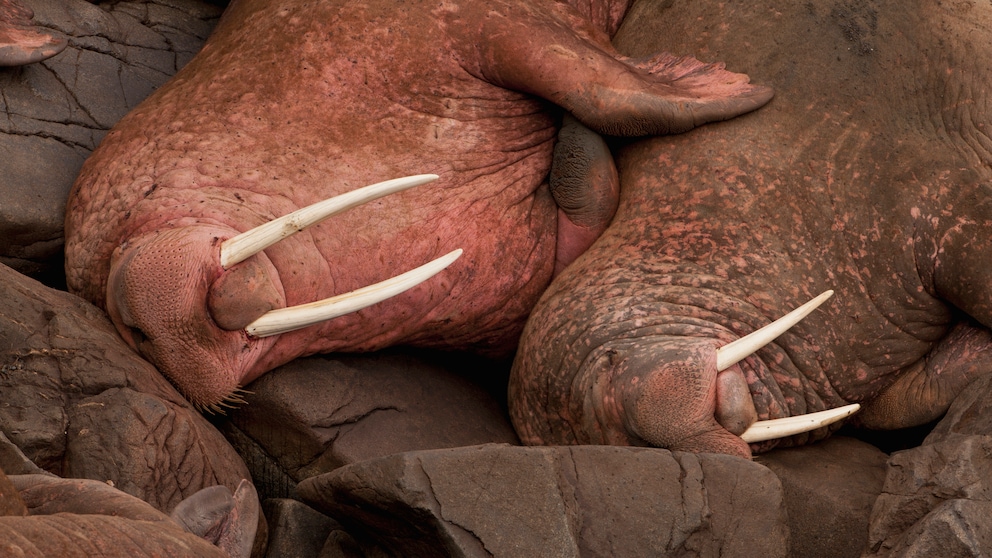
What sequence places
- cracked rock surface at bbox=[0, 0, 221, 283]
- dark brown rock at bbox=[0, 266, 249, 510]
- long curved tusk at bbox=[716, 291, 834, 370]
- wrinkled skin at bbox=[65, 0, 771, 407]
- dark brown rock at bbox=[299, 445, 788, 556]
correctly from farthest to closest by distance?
cracked rock surface at bbox=[0, 0, 221, 283] → wrinkled skin at bbox=[65, 0, 771, 407] → long curved tusk at bbox=[716, 291, 834, 370] → dark brown rock at bbox=[0, 266, 249, 510] → dark brown rock at bbox=[299, 445, 788, 556]

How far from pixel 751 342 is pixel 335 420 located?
5.20 feet

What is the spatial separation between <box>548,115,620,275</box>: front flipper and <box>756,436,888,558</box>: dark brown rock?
1199 mm

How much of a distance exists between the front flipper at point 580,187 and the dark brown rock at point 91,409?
1.76 meters

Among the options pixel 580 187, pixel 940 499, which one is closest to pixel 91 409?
pixel 580 187

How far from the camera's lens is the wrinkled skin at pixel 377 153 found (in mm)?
4449

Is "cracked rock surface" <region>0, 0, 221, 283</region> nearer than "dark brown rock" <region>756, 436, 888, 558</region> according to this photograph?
No

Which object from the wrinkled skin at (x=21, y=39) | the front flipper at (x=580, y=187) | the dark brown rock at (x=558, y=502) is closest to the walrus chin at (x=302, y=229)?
the dark brown rock at (x=558, y=502)

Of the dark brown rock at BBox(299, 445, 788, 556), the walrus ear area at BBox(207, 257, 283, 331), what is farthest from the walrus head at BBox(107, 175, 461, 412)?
the dark brown rock at BBox(299, 445, 788, 556)

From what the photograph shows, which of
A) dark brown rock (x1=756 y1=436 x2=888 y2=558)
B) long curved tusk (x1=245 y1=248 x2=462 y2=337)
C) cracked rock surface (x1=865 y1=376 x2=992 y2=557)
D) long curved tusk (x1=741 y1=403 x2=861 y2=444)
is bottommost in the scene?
dark brown rock (x1=756 y1=436 x2=888 y2=558)

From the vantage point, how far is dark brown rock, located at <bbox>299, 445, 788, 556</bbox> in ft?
11.1

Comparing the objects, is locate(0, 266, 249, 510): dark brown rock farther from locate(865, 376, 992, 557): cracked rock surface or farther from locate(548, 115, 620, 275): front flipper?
locate(865, 376, 992, 557): cracked rock surface

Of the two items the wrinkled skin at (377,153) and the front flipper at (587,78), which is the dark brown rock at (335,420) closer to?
the wrinkled skin at (377,153)

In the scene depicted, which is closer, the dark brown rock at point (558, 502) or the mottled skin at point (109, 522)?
the mottled skin at point (109, 522)

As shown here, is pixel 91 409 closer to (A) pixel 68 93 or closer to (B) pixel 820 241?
(A) pixel 68 93
